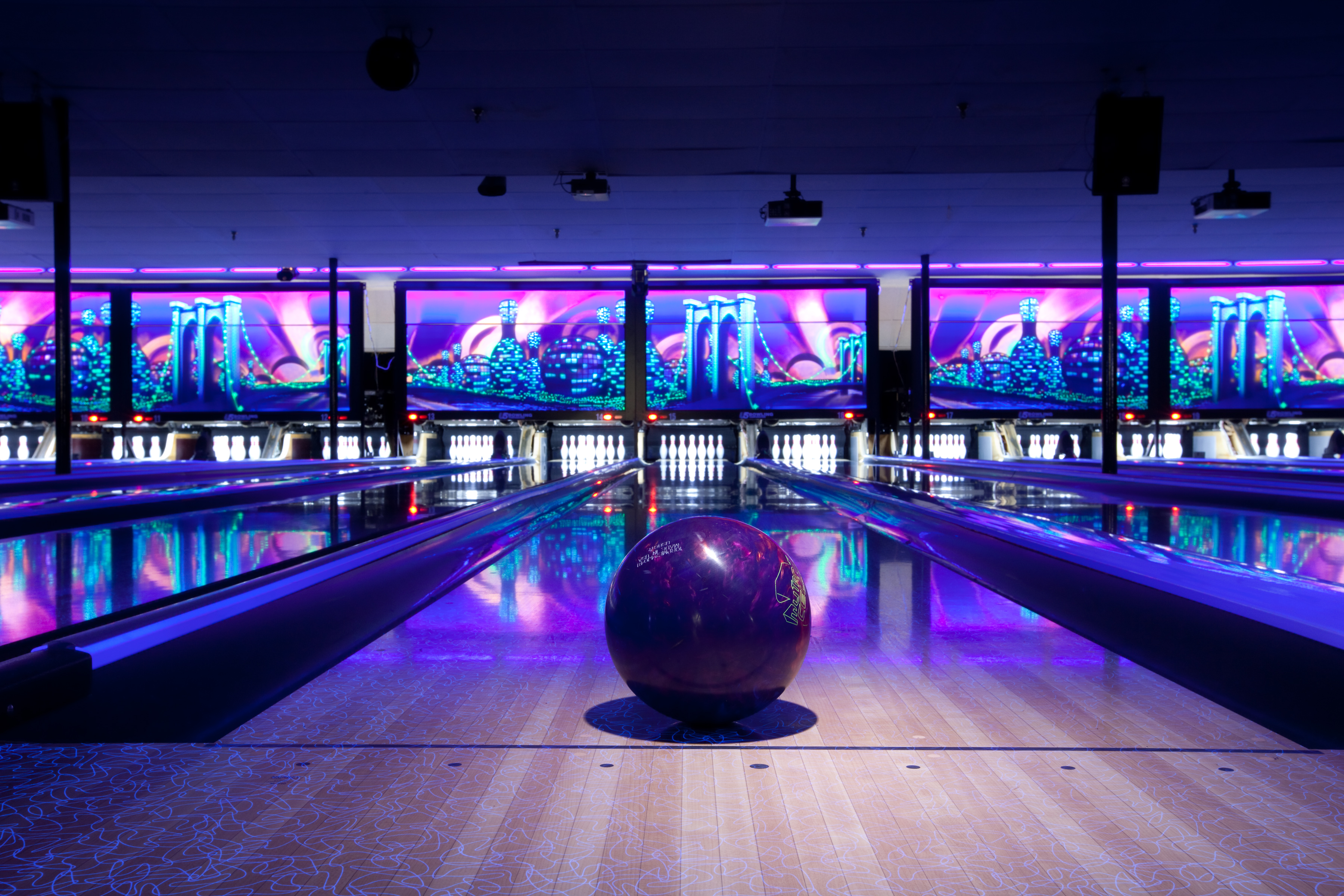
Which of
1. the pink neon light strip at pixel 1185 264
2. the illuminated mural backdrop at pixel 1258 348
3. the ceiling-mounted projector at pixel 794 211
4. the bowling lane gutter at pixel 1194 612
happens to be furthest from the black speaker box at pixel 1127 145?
the illuminated mural backdrop at pixel 1258 348

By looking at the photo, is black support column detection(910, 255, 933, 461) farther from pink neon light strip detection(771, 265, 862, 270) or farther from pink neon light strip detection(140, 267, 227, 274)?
pink neon light strip detection(140, 267, 227, 274)

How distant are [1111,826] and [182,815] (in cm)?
97

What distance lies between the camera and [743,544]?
1238mm

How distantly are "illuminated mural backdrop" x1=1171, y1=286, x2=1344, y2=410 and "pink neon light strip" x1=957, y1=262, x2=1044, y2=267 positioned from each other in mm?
1551

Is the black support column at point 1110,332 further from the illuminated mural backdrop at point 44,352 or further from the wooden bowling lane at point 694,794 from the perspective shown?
the illuminated mural backdrop at point 44,352

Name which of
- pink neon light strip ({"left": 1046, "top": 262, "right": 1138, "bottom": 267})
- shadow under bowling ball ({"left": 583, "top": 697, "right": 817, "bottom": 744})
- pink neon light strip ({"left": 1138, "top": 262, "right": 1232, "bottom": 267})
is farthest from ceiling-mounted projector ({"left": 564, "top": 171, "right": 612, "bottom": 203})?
pink neon light strip ({"left": 1138, "top": 262, "right": 1232, "bottom": 267})

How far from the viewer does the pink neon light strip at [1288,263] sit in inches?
347

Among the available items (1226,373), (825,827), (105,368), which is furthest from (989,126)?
(105,368)

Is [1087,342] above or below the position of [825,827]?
above

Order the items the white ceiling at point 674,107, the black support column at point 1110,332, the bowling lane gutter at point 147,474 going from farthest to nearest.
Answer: the black support column at point 1110,332
the bowling lane gutter at point 147,474
the white ceiling at point 674,107

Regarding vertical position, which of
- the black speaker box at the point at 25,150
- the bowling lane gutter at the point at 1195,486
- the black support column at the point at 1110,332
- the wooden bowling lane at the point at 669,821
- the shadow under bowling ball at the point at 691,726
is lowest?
the shadow under bowling ball at the point at 691,726

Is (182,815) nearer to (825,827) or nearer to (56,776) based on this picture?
(56,776)

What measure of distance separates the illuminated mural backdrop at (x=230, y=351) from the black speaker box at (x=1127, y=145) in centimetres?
737

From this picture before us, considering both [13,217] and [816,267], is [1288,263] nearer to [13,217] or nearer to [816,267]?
[816,267]
